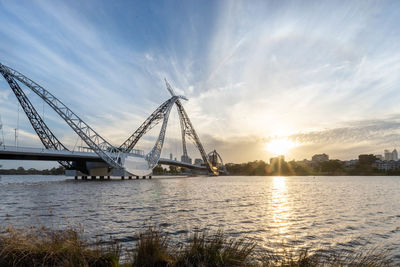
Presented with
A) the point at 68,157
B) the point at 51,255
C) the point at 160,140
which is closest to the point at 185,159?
the point at 160,140

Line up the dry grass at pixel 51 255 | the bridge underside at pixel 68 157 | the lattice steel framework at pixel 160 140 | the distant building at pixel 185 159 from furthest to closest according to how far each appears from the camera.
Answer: the distant building at pixel 185 159, the lattice steel framework at pixel 160 140, the bridge underside at pixel 68 157, the dry grass at pixel 51 255

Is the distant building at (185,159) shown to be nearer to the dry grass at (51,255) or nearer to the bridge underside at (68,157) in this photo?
the bridge underside at (68,157)

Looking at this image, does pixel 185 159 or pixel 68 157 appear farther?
pixel 185 159

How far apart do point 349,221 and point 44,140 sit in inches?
4058

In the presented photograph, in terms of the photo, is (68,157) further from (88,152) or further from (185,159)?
(185,159)

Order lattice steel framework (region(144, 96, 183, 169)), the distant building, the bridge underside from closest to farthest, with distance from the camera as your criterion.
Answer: the bridge underside < lattice steel framework (region(144, 96, 183, 169)) < the distant building

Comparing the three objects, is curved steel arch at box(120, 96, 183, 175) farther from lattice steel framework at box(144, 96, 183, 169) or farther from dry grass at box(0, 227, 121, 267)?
dry grass at box(0, 227, 121, 267)

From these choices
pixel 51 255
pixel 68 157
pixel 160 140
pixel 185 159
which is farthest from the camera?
pixel 185 159

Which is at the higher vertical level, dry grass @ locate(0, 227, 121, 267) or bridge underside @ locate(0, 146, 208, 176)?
bridge underside @ locate(0, 146, 208, 176)

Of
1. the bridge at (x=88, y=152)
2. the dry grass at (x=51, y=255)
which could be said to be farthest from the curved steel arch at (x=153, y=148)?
the dry grass at (x=51, y=255)

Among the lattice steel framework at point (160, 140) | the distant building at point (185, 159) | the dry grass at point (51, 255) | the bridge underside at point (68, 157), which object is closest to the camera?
the dry grass at point (51, 255)

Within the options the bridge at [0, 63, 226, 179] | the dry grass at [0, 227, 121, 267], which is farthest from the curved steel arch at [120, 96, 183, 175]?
the dry grass at [0, 227, 121, 267]

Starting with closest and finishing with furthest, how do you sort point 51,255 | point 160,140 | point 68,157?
point 51,255, point 68,157, point 160,140

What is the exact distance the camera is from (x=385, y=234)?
14.6m
